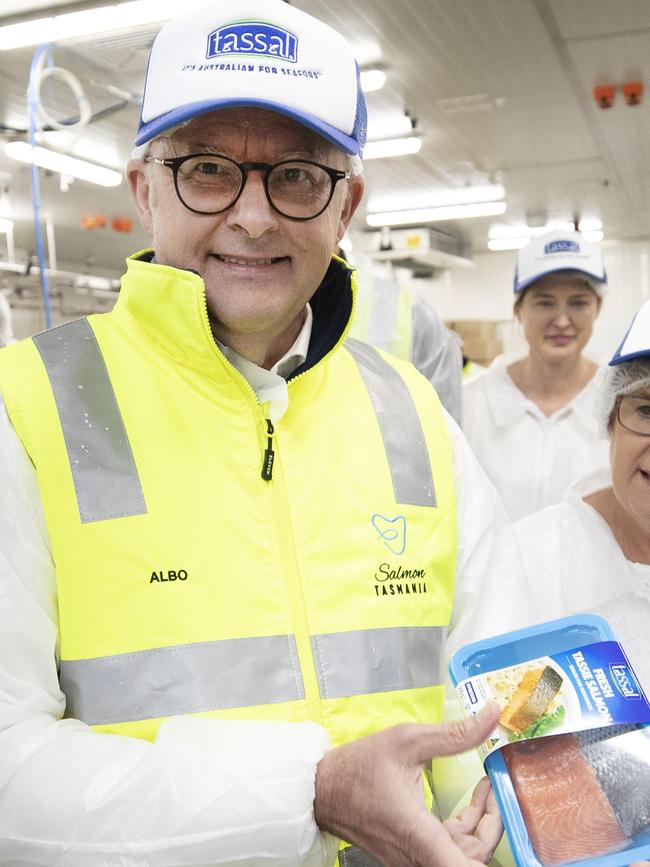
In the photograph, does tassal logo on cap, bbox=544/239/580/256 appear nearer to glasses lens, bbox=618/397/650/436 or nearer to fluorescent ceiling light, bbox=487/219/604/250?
glasses lens, bbox=618/397/650/436

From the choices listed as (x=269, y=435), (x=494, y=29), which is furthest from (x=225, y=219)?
(x=494, y=29)

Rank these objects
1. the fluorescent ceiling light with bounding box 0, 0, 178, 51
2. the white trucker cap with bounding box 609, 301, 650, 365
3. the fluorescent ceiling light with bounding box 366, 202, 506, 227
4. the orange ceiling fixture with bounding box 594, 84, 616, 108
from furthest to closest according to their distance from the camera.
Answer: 1. the fluorescent ceiling light with bounding box 366, 202, 506, 227
2. the orange ceiling fixture with bounding box 594, 84, 616, 108
3. the fluorescent ceiling light with bounding box 0, 0, 178, 51
4. the white trucker cap with bounding box 609, 301, 650, 365

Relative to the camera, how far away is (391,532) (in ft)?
3.89

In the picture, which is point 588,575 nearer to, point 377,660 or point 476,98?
point 377,660

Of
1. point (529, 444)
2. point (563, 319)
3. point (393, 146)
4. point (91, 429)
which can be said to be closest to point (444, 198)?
point (393, 146)

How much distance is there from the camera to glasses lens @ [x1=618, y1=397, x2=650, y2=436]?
4.86 feet

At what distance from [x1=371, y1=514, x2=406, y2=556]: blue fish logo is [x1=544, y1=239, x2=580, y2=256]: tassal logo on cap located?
2.05 m

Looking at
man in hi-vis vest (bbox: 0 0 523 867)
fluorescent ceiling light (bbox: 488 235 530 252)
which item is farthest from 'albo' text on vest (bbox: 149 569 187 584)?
fluorescent ceiling light (bbox: 488 235 530 252)

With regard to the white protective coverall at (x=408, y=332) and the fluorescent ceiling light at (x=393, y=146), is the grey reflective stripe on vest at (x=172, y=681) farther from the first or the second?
the fluorescent ceiling light at (x=393, y=146)

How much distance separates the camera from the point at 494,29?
196 inches

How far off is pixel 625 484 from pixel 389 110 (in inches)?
217

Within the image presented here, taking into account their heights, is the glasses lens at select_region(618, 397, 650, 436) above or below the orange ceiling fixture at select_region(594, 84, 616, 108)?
below

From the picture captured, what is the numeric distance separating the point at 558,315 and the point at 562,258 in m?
0.20

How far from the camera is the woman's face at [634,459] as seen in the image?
1.47 metres
